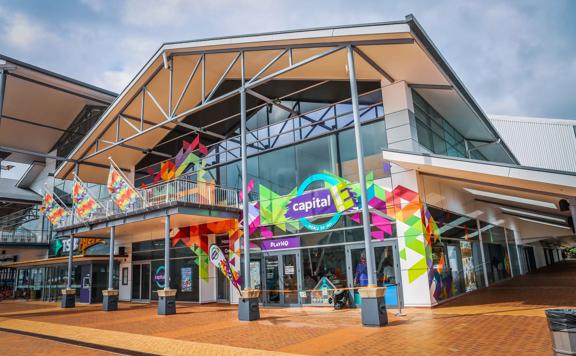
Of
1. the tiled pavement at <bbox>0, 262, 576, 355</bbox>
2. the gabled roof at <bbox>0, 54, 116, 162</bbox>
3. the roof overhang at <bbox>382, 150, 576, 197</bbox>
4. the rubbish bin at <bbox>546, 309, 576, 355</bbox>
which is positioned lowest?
the tiled pavement at <bbox>0, 262, 576, 355</bbox>

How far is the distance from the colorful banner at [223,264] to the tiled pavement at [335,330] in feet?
8.12

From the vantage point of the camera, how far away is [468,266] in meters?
14.7

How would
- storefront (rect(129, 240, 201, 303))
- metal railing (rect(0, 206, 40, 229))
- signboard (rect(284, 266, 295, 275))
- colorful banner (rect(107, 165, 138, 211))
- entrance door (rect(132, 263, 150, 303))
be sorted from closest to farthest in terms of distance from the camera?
signboard (rect(284, 266, 295, 275))
colorful banner (rect(107, 165, 138, 211))
storefront (rect(129, 240, 201, 303))
entrance door (rect(132, 263, 150, 303))
metal railing (rect(0, 206, 40, 229))

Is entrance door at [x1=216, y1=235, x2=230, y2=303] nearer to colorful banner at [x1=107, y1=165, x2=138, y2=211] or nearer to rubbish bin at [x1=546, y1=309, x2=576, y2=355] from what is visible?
colorful banner at [x1=107, y1=165, x2=138, y2=211]

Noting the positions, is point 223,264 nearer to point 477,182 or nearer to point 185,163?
point 185,163

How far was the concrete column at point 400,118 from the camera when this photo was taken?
12.2 m

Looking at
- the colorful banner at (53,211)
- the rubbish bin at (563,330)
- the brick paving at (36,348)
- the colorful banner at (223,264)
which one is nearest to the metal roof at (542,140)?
the colorful banner at (223,264)

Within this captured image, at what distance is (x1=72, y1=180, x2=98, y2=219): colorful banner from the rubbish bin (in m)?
17.5

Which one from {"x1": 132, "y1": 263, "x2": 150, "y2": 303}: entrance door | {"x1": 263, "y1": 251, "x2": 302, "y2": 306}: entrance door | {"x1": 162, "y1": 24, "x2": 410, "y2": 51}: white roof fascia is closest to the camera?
{"x1": 162, "y1": 24, "x2": 410, "y2": 51}: white roof fascia

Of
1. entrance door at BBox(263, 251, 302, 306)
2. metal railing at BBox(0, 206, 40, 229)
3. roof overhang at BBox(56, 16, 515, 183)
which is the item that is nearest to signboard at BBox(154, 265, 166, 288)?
→ roof overhang at BBox(56, 16, 515, 183)

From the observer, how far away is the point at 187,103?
59.5 feet

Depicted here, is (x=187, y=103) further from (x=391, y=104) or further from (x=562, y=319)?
(x=562, y=319)

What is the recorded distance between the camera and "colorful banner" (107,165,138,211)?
1562 cm

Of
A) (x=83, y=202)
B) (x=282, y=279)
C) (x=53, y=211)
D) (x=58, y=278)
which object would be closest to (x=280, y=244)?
(x=282, y=279)
